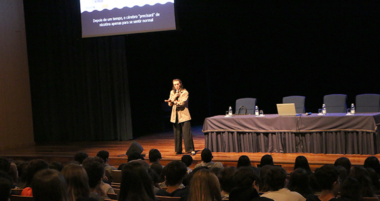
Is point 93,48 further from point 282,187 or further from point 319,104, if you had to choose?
point 282,187

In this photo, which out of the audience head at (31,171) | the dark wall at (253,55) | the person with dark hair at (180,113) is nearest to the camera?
the audience head at (31,171)

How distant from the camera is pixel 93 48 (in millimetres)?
9539

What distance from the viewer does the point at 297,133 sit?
6.18 metres

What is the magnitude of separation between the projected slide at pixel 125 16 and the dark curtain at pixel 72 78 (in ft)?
3.20

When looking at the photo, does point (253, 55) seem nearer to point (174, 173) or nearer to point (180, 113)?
point (180, 113)

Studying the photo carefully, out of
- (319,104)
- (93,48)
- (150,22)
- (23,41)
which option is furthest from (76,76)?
(319,104)

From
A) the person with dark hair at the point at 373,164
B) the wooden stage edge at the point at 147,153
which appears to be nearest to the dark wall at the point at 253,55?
the wooden stage edge at the point at 147,153

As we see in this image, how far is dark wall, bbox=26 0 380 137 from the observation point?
900 centimetres

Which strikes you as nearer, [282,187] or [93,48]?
[282,187]

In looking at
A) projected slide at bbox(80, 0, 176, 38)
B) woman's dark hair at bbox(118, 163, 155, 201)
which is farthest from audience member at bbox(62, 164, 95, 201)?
projected slide at bbox(80, 0, 176, 38)

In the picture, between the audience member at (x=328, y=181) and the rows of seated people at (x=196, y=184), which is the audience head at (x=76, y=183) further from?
the audience member at (x=328, y=181)

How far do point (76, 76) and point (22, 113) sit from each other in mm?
1667

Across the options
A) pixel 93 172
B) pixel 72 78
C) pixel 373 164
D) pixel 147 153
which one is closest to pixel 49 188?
pixel 93 172

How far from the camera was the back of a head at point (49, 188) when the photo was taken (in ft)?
5.81
